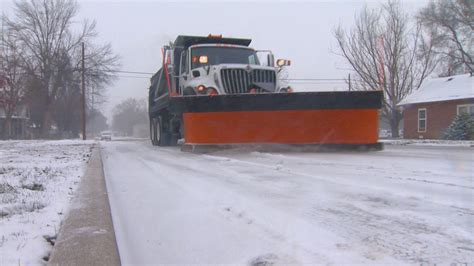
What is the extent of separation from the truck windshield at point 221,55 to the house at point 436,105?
1627 cm

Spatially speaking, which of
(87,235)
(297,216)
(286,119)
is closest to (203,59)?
(286,119)

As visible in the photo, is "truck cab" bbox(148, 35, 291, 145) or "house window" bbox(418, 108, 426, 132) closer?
"truck cab" bbox(148, 35, 291, 145)

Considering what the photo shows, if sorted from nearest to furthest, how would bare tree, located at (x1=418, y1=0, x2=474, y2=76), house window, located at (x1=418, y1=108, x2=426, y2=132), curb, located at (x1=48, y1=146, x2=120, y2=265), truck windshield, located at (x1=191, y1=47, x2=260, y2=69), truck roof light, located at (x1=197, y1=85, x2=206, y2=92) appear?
1. curb, located at (x1=48, y1=146, x2=120, y2=265)
2. truck roof light, located at (x1=197, y1=85, x2=206, y2=92)
3. truck windshield, located at (x1=191, y1=47, x2=260, y2=69)
4. house window, located at (x1=418, y1=108, x2=426, y2=132)
5. bare tree, located at (x1=418, y1=0, x2=474, y2=76)

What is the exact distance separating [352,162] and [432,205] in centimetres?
327

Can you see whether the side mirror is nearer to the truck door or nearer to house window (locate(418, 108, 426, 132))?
the truck door

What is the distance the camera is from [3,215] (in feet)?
11.4

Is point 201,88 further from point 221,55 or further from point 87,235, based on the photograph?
point 87,235

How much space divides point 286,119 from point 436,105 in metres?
19.6

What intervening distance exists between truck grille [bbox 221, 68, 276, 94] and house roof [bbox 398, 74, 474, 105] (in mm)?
17565

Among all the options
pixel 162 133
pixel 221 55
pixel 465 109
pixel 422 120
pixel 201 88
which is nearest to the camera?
pixel 201 88

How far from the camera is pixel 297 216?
3326mm

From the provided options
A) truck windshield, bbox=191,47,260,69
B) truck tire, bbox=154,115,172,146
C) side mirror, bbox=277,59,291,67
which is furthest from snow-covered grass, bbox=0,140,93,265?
truck tire, bbox=154,115,172,146

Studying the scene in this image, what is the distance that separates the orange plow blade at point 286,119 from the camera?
28.9 ft

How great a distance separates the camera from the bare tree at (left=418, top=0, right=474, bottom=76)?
32.3 m
